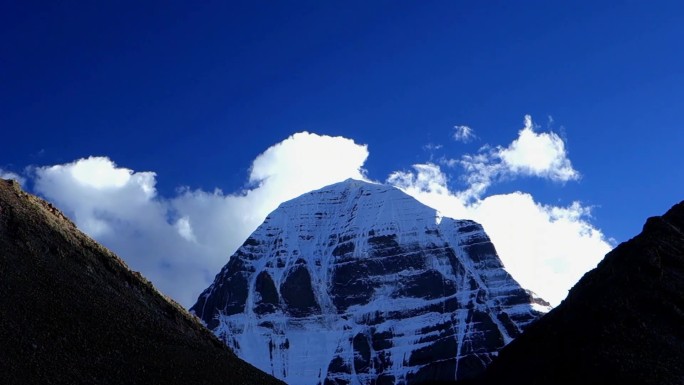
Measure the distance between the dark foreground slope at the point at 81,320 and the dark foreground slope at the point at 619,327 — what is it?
28.7 m

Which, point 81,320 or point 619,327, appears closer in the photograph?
point 81,320

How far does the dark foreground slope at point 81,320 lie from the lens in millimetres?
86812

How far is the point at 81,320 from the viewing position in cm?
9369

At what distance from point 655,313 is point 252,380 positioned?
39355mm

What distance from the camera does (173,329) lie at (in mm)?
102625

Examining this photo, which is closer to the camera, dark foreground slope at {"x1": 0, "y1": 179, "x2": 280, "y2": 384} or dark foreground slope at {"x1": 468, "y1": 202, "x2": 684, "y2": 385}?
dark foreground slope at {"x1": 0, "y1": 179, "x2": 280, "y2": 384}

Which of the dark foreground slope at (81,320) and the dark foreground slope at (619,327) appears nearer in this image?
the dark foreground slope at (81,320)

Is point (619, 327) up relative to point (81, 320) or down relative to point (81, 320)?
down

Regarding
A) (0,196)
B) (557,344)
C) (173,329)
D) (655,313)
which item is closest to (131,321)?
(173,329)

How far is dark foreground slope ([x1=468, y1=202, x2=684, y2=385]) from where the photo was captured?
9712 cm

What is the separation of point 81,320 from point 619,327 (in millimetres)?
49683

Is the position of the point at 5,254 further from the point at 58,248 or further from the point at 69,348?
the point at 69,348

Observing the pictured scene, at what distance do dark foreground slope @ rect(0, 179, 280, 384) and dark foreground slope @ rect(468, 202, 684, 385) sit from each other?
28651 mm

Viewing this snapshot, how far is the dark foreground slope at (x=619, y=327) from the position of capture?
319 feet
